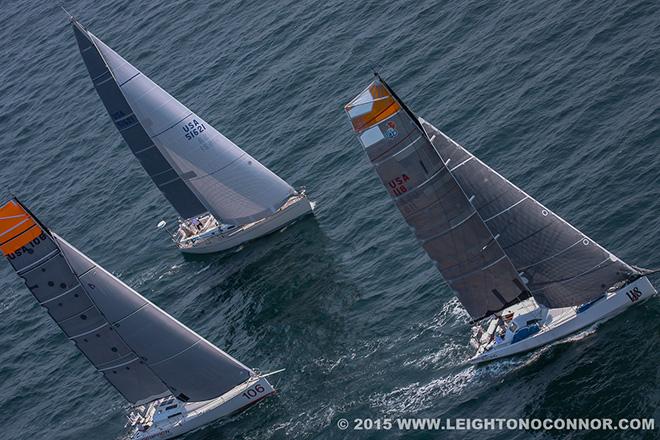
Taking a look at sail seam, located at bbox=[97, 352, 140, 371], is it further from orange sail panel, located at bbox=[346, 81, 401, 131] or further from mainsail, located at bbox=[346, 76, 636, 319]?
orange sail panel, located at bbox=[346, 81, 401, 131]

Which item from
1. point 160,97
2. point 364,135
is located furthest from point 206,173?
point 364,135

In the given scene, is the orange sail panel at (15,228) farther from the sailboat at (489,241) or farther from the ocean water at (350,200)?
the sailboat at (489,241)

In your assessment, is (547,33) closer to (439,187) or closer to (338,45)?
(338,45)

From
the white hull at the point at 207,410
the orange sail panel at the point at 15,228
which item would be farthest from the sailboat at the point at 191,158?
the orange sail panel at the point at 15,228

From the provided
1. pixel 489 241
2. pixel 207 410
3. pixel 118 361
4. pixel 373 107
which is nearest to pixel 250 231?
pixel 118 361

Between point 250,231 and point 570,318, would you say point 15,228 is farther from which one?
point 570,318

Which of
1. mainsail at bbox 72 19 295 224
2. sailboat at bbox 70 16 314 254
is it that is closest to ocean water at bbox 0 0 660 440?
sailboat at bbox 70 16 314 254
